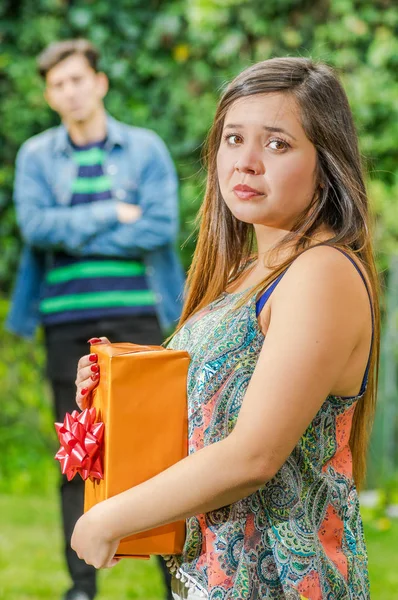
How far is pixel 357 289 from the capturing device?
1374mm

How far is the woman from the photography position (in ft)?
4.32

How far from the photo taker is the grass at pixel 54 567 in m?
3.59

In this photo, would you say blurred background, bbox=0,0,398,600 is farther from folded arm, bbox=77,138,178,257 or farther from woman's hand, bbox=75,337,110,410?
woman's hand, bbox=75,337,110,410

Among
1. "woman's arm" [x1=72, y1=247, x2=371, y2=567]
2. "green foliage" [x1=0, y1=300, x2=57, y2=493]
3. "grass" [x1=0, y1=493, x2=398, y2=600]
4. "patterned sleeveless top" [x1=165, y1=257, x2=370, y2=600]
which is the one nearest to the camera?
"woman's arm" [x1=72, y1=247, x2=371, y2=567]

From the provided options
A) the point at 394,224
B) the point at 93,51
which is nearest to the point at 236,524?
the point at 93,51

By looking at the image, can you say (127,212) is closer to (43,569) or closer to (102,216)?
(102,216)

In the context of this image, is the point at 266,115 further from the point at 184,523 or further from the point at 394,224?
the point at 394,224

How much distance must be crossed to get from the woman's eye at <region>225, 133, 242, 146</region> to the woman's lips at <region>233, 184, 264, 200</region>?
0.07m

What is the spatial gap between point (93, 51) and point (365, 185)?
269 centimetres

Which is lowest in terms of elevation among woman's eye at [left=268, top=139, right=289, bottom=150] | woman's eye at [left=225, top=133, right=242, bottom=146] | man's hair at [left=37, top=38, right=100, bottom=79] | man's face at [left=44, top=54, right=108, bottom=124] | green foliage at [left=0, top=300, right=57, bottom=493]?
woman's eye at [left=268, top=139, right=289, bottom=150]

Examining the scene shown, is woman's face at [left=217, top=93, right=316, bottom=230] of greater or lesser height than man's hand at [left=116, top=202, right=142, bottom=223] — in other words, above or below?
below

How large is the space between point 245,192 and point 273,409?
36cm

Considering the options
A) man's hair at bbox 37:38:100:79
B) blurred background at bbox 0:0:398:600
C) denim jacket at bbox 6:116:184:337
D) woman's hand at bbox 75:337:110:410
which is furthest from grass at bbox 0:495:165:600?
woman's hand at bbox 75:337:110:410

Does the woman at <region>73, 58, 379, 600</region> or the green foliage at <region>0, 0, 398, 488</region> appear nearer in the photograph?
the woman at <region>73, 58, 379, 600</region>
